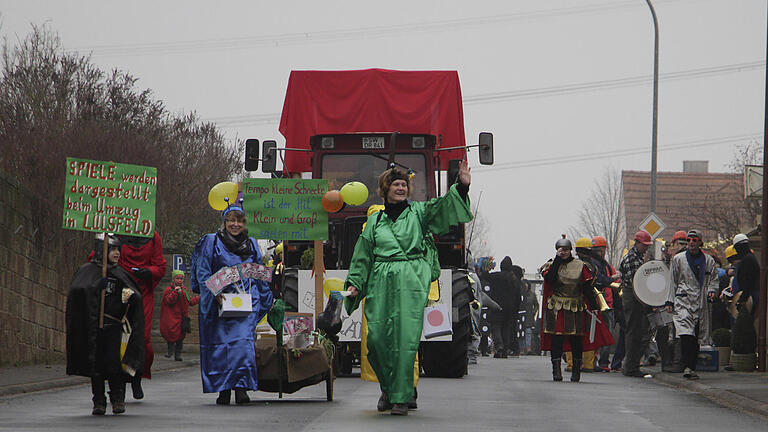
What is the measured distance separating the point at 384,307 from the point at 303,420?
1.16m

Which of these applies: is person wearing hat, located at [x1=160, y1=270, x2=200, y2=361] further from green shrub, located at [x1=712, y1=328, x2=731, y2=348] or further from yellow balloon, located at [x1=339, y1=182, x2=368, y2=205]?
yellow balloon, located at [x1=339, y1=182, x2=368, y2=205]

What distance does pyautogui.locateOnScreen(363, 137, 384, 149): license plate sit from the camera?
63.0 feet

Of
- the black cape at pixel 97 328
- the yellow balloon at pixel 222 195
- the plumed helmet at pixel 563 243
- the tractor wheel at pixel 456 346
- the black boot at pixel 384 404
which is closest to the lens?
the black boot at pixel 384 404

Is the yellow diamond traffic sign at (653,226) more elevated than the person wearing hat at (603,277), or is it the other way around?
the yellow diamond traffic sign at (653,226)

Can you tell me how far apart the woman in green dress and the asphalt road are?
1.32ft

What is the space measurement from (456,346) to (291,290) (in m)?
2.17

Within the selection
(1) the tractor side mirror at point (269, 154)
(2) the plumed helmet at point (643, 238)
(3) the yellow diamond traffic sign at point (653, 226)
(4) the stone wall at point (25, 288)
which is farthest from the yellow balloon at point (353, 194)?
(3) the yellow diamond traffic sign at point (653, 226)

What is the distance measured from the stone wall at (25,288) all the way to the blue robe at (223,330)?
707cm

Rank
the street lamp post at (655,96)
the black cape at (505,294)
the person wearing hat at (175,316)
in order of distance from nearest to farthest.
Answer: the person wearing hat at (175,316) → the black cape at (505,294) → the street lamp post at (655,96)

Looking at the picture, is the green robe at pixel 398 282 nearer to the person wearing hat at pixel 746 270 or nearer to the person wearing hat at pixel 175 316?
the person wearing hat at pixel 746 270

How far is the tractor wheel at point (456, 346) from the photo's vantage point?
17453 mm

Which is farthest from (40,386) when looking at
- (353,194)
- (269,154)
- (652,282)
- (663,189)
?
(663,189)

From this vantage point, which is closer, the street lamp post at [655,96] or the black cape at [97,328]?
the black cape at [97,328]

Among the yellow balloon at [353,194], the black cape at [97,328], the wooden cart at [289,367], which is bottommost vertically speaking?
the wooden cart at [289,367]
